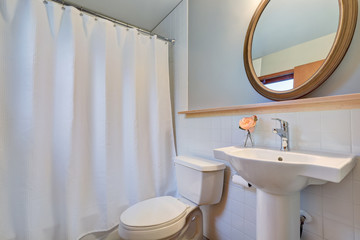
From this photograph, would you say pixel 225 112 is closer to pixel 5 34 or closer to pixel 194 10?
pixel 194 10

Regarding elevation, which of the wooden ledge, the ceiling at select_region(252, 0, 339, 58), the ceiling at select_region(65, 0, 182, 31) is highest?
the ceiling at select_region(65, 0, 182, 31)

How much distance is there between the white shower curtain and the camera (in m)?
1.01

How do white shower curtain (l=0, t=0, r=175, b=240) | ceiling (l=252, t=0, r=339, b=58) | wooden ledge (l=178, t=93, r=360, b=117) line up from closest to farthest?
wooden ledge (l=178, t=93, r=360, b=117)
ceiling (l=252, t=0, r=339, b=58)
white shower curtain (l=0, t=0, r=175, b=240)

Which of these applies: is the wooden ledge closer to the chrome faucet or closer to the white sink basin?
the chrome faucet

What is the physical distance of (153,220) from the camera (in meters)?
0.95

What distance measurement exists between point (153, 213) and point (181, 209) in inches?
7.5

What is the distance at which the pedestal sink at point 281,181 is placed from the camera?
0.56 m

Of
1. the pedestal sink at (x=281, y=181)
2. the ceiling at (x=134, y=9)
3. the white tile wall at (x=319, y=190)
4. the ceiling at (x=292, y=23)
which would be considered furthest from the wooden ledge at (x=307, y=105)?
the ceiling at (x=134, y=9)

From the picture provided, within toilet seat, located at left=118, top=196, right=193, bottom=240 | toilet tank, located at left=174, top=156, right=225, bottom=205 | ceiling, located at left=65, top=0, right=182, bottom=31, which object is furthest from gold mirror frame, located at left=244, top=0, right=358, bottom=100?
ceiling, located at left=65, top=0, right=182, bottom=31

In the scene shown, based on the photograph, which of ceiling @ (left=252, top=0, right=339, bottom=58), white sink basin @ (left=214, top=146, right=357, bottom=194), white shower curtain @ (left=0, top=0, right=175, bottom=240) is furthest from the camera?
white shower curtain @ (left=0, top=0, right=175, bottom=240)

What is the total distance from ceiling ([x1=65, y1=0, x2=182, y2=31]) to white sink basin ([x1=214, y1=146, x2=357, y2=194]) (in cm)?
172

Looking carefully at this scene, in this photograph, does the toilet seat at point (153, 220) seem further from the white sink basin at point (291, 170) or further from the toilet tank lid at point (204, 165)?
the white sink basin at point (291, 170)

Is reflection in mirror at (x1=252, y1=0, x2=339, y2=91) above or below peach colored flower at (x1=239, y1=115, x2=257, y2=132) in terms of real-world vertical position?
above

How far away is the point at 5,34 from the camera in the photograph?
3.28 feet
